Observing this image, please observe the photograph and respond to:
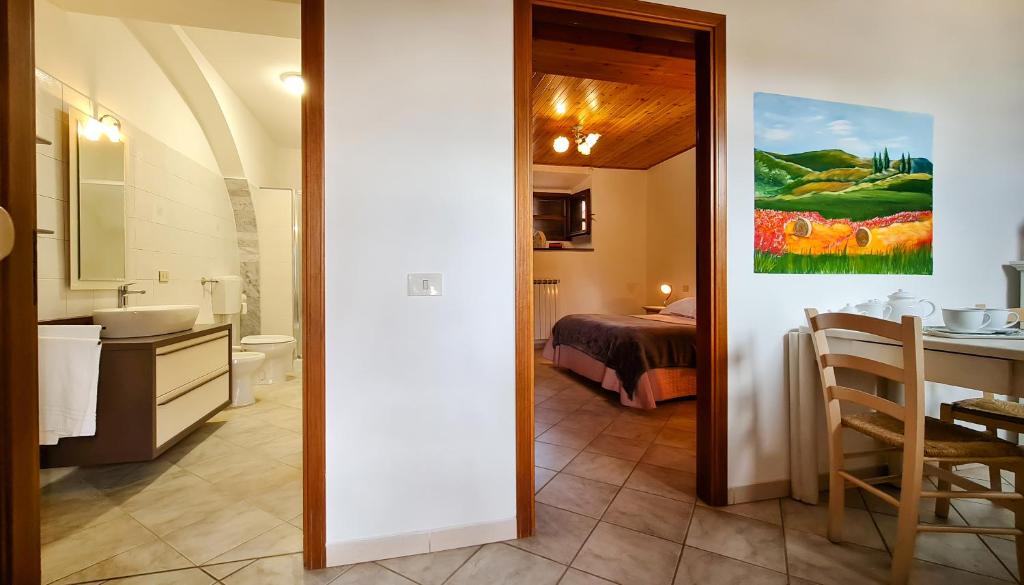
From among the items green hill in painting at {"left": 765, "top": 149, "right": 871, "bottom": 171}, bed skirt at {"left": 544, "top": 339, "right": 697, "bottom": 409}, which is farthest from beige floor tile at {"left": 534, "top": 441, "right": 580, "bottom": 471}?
green hill in painting at {"left": 765, "top": 149, "right": 871, "bottom": 171}

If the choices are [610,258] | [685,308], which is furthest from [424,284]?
[610,258]

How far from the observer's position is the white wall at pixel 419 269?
149cm

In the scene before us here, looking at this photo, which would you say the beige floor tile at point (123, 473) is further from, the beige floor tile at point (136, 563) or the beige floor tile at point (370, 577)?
the beige floor tile at point (370, 577)

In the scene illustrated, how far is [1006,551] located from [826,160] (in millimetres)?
1711

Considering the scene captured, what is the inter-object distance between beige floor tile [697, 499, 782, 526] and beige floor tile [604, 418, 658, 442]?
A: 0.85 m

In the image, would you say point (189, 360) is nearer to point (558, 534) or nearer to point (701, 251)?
point (558, 534)

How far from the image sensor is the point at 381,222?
152cm

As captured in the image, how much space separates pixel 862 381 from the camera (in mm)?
1938

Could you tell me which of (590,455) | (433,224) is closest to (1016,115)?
(590,455)

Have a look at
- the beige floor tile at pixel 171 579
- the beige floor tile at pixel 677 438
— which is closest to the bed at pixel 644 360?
the beige floor tile at pixel 677 438

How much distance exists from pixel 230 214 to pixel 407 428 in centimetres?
391

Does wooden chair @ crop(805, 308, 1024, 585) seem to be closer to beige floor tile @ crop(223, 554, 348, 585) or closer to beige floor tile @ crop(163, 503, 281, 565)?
beige floor tile @ crop(223, 554, 348, 585)

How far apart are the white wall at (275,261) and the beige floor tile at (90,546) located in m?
3.19

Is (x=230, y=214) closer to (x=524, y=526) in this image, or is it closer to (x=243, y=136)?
(x=243, y=136)
